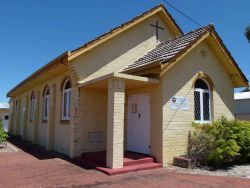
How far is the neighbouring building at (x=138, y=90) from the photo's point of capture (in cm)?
985

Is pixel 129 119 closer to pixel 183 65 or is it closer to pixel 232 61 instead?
pixel 183 65

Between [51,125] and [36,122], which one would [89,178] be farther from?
[36,122]

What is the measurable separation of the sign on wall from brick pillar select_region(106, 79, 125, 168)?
7.22 feet

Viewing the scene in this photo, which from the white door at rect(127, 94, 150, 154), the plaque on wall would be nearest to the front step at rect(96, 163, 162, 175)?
the white door at rect(127, 94, 150, 154)

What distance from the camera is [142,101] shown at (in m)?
10.9

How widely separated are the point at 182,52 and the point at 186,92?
5.18ft

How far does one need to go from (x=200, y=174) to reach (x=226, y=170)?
1.28 metres

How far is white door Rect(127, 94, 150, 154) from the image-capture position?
10578mm

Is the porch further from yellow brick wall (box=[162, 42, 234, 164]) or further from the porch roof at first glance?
yellow brick wall (box=[162, 42, 234, 164])

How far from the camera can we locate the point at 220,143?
32.3 ft

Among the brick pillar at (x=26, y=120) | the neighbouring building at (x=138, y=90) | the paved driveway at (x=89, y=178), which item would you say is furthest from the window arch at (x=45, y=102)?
the paved driveway at (x=89, y=178)

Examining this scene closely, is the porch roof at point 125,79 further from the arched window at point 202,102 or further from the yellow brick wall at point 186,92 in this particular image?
the arched window at point 202,102

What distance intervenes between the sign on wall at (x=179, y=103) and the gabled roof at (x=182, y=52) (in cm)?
146

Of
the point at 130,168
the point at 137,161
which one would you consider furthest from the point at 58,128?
the point at 130,168
